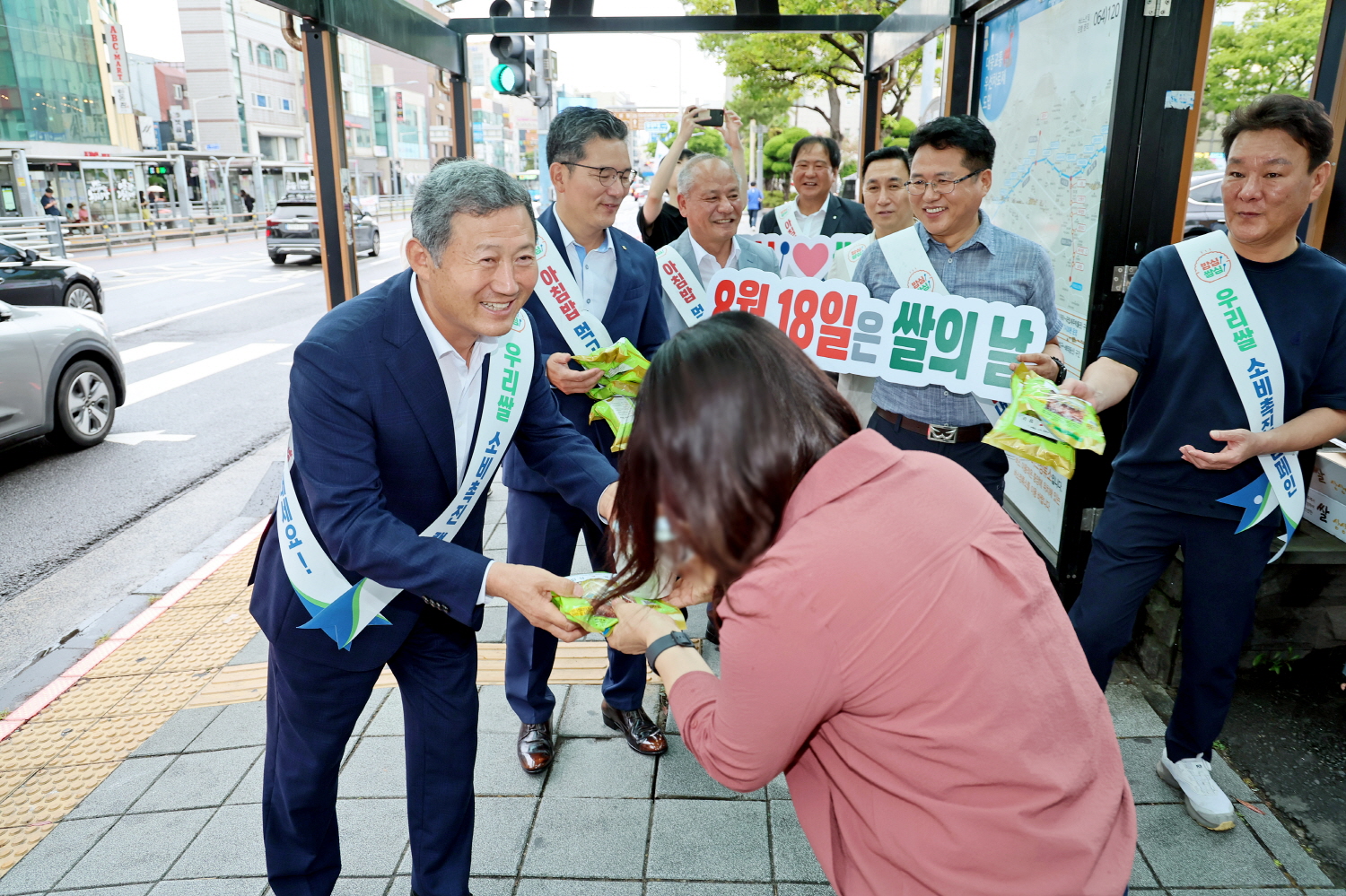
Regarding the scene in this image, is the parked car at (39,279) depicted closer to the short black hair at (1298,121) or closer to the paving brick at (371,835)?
the paving brick at (371,835)

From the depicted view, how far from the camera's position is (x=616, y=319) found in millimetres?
3189

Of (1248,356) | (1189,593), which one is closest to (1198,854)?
(1189,593)

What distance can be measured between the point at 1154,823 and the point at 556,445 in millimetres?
2114

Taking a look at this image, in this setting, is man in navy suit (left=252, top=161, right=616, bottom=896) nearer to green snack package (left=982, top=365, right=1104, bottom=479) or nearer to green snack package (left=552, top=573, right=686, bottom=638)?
green snack package (left=552, top=573, right=686, bottom=638)

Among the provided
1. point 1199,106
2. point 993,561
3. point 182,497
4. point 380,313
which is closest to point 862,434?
point 993,561

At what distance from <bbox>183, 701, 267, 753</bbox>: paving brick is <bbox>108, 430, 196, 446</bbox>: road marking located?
492cm

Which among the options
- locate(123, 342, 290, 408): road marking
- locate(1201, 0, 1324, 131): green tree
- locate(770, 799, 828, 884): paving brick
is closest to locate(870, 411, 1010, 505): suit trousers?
locate(770, 799, 828, 884): paving brick

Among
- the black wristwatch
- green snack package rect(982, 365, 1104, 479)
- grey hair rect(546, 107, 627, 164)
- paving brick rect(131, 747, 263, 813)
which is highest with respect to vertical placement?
grey hair rect(546, 107, 627, 164)

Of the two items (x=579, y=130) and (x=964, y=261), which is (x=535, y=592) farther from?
(x=964, y=261)

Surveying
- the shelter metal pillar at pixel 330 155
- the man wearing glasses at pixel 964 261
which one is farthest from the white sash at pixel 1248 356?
the shelter metal pillar at pixel 330 155

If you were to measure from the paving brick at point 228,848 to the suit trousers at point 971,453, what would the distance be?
7.73ft

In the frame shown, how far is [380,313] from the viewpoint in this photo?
197 centimetres

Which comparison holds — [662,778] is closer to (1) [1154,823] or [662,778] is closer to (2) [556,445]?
(2) [556,445]

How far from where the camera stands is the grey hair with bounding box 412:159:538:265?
187 cm
